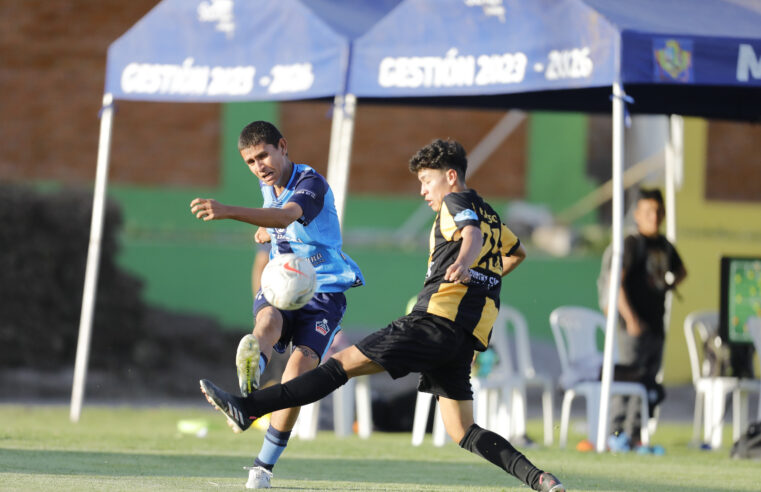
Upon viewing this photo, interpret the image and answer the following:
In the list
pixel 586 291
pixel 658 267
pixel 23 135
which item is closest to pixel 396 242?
pixel 586 291

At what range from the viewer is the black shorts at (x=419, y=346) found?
22.6 ft

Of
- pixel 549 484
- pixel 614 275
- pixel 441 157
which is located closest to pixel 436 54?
pixel 614 275

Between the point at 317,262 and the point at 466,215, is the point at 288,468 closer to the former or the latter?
the point at 317,262

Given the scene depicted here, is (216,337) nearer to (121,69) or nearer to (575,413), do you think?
(575,413)

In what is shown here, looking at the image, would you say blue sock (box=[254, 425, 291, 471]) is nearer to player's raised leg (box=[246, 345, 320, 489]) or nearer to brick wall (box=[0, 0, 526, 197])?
player's raised leg (box=[246, 345, 320, 489])

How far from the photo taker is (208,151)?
1934cm

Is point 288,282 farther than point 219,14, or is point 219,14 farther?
point 219,14

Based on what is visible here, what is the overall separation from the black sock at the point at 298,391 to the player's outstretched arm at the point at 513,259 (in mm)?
1231

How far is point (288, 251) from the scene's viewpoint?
7824mm

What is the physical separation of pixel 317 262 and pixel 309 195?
55 centimetres

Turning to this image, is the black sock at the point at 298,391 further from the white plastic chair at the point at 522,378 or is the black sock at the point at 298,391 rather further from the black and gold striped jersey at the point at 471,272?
the white plastic chair at the point at 522,378

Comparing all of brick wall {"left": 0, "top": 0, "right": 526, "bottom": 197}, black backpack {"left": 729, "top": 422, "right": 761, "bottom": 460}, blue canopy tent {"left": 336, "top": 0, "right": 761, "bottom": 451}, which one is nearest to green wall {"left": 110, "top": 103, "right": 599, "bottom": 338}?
brick wall {"left": 0, "top": 0, "right": 526, "bottom": 197}

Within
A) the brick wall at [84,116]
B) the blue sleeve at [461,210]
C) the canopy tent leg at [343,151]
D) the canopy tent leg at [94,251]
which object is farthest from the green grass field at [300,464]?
the brick wall at [84,116]

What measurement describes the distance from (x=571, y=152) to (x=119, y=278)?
23.0 ft
